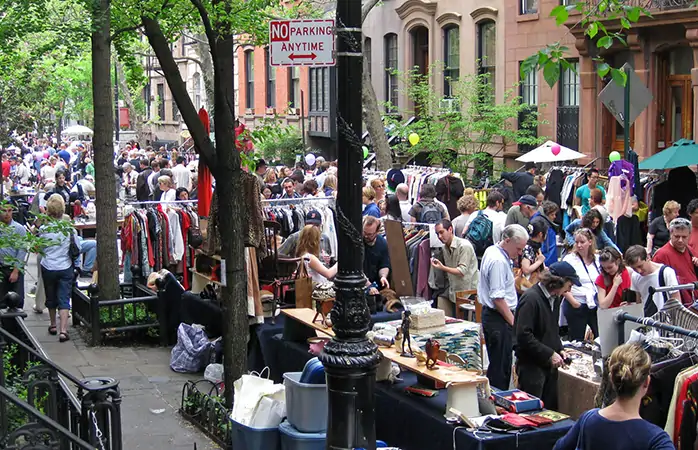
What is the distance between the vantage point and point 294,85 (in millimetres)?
43969

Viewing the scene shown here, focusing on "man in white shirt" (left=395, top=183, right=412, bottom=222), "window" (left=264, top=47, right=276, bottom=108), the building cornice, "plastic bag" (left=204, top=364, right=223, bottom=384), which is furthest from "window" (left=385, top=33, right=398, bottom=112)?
"plastic bag" (left=204, top=364, right=223, bottom=384)

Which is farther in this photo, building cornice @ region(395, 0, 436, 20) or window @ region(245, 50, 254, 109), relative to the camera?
window @ region(245, 50, 254, 109)

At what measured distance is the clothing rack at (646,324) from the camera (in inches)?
279

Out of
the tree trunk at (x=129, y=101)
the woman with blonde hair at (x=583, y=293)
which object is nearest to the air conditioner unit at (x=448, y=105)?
the woman with blonde hair at (x=583, y=293)

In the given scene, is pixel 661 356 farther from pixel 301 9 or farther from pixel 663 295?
pixel 301 9

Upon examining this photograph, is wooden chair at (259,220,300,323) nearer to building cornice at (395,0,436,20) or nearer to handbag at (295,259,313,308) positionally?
handbag at (295,259,313,308)

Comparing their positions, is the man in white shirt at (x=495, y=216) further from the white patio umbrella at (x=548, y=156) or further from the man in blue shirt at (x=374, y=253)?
the white patio umbrella at (x=548, y=156)

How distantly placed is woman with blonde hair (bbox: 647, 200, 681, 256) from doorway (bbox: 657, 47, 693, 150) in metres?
11.3

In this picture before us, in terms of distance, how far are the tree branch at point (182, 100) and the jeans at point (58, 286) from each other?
15.4 feet

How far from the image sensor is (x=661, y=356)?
7.45 metres

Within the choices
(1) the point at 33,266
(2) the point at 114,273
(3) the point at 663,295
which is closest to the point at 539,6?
(1) the point at 33,266

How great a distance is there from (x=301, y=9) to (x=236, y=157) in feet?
72.9

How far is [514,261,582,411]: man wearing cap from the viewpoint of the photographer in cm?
811

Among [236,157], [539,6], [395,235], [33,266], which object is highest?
[539,6]
